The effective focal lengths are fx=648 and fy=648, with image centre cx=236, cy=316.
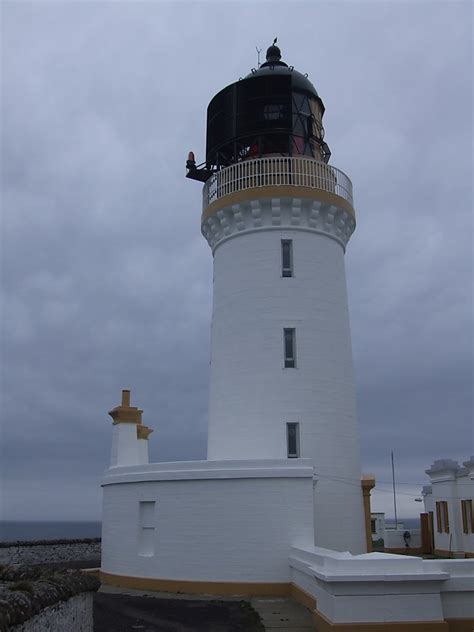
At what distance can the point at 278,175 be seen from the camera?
20.0 metres

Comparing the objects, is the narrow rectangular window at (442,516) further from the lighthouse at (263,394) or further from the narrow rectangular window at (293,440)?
the narrow rectangular window at (293,440)

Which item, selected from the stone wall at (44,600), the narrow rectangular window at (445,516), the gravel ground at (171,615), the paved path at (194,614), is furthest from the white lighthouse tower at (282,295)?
the stone wall at (44,600)

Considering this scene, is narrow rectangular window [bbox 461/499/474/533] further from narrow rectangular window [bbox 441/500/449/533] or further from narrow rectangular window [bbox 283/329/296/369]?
narrow rectangular window [bbox 283/329/296/369]

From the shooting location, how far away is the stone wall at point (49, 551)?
23.6 m

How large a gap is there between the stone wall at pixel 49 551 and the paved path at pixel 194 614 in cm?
877

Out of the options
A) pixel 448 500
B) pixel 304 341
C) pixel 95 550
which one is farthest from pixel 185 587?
pixel 448 500

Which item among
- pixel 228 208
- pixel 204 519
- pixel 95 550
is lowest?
pixel 95 550

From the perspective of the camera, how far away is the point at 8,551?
23766 millimetres

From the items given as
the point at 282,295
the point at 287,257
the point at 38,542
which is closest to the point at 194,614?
the point at 282,295

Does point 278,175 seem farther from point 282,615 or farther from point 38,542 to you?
point 38,542

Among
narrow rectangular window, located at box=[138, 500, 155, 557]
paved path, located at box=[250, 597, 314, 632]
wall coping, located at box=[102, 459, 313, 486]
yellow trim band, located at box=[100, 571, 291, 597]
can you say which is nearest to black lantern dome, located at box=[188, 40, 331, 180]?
wall coping, located at box=[102, 459, 313, 486]

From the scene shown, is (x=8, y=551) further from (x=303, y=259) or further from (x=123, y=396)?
(x=303, y=259)

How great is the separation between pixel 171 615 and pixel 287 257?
35.8 ft

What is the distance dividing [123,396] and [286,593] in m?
9.45
